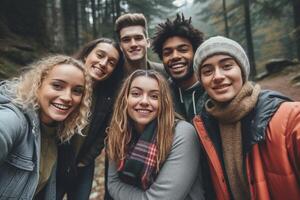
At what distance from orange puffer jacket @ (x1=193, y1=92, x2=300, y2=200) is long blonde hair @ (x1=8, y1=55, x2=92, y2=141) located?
177cm

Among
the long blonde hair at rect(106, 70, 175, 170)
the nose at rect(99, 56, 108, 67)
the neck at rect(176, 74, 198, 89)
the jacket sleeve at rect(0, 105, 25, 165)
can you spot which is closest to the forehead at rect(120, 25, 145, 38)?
the nose at rect(99, 56, 108, 67)

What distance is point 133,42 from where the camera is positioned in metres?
4.63

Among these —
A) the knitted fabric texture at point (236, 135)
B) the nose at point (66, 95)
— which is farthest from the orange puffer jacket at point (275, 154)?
the nose at point (66, 95)

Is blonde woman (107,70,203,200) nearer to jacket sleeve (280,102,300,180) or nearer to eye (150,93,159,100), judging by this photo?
eye (150,93,159,100)

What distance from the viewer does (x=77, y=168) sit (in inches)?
149

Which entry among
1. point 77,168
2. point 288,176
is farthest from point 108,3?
point 288,176

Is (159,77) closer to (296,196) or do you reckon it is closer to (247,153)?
(247,153)

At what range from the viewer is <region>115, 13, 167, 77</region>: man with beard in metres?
4.57

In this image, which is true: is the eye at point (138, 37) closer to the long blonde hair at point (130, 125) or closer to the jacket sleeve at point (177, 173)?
the long blonde hair at point (130, 125)

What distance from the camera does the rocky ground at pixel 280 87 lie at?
6357 millimetres

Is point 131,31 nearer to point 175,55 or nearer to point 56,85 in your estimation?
point 175,55

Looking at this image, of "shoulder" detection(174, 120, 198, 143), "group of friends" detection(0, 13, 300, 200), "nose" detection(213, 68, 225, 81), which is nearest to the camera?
"group of friends" detection(0, 13, 300, 200)

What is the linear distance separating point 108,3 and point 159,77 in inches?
874

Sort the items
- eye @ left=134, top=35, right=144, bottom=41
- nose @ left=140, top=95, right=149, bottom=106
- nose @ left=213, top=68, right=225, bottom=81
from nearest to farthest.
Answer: nose @ left=213, top=68, right=225, bottom=81 → nose @ left=140, top=95, right=149, bottom=106 → eye @ left=134, top=35, right=144, bottom=41
